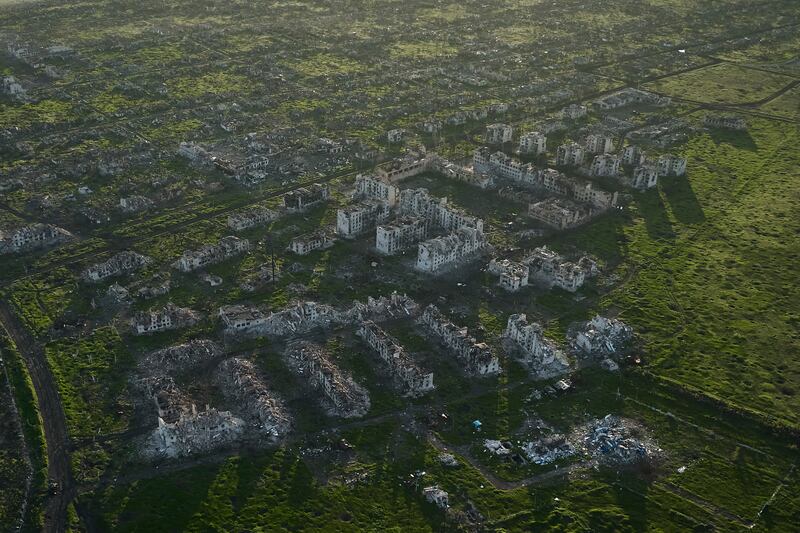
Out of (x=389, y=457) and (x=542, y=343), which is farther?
(x=542, y=343)

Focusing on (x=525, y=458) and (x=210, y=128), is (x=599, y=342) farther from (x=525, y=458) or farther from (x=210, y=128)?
(x=210, y=128)

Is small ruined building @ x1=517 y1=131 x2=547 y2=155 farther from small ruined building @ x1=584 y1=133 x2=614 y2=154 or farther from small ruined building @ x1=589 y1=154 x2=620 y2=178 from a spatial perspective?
small ruined building @ x1=589 y1=154 x2=620 y2=178

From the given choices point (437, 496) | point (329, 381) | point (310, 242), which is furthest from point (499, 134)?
point (437, 496)

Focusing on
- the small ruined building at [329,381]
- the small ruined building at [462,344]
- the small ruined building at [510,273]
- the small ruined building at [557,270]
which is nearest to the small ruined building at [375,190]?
the small ruined building at [510,273]

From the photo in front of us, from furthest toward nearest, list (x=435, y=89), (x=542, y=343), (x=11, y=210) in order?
(x=435, y=89) → (x=11, y=210) → (x=542, y=343)

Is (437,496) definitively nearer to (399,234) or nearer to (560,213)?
(399,234)

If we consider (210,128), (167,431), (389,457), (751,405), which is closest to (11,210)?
(210,128)
